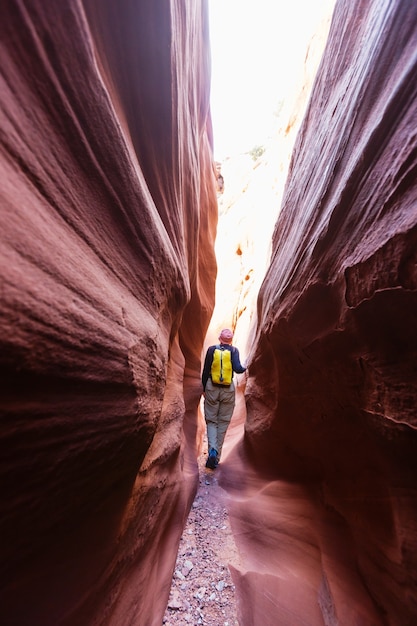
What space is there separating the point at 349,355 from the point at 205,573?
6.36 feet

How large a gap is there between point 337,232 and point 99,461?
1642 mm

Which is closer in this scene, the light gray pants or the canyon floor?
the canyon floor

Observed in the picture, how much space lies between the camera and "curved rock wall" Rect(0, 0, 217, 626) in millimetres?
712

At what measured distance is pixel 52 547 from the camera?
926mm

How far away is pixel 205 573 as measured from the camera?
81.4 inches

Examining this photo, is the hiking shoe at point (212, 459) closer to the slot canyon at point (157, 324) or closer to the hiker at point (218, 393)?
the hiker at point (218, 393)

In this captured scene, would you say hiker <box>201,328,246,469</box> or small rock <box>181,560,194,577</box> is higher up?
hiker <box>201,328,246,469</box>

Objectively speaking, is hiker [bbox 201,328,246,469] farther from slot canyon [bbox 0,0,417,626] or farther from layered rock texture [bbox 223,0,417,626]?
slot canyon [bbox 0,0,417,626]

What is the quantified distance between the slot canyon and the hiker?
1357 millimetres

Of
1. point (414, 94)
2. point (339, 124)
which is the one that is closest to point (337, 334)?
point (414, 94)

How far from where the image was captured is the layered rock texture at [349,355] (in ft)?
4.17

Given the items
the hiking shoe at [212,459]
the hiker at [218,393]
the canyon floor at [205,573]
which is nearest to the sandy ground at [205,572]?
the canyon floor at [205,573]

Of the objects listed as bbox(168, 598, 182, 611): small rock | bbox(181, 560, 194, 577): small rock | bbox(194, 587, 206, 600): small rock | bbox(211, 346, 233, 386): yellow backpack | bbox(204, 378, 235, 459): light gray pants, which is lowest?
bbox(168, 598, 182, 611): small rock

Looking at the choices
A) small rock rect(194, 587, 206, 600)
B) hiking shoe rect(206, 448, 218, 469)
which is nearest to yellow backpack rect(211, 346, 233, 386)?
hiking shoe rect(206, 448, 218, 469)
